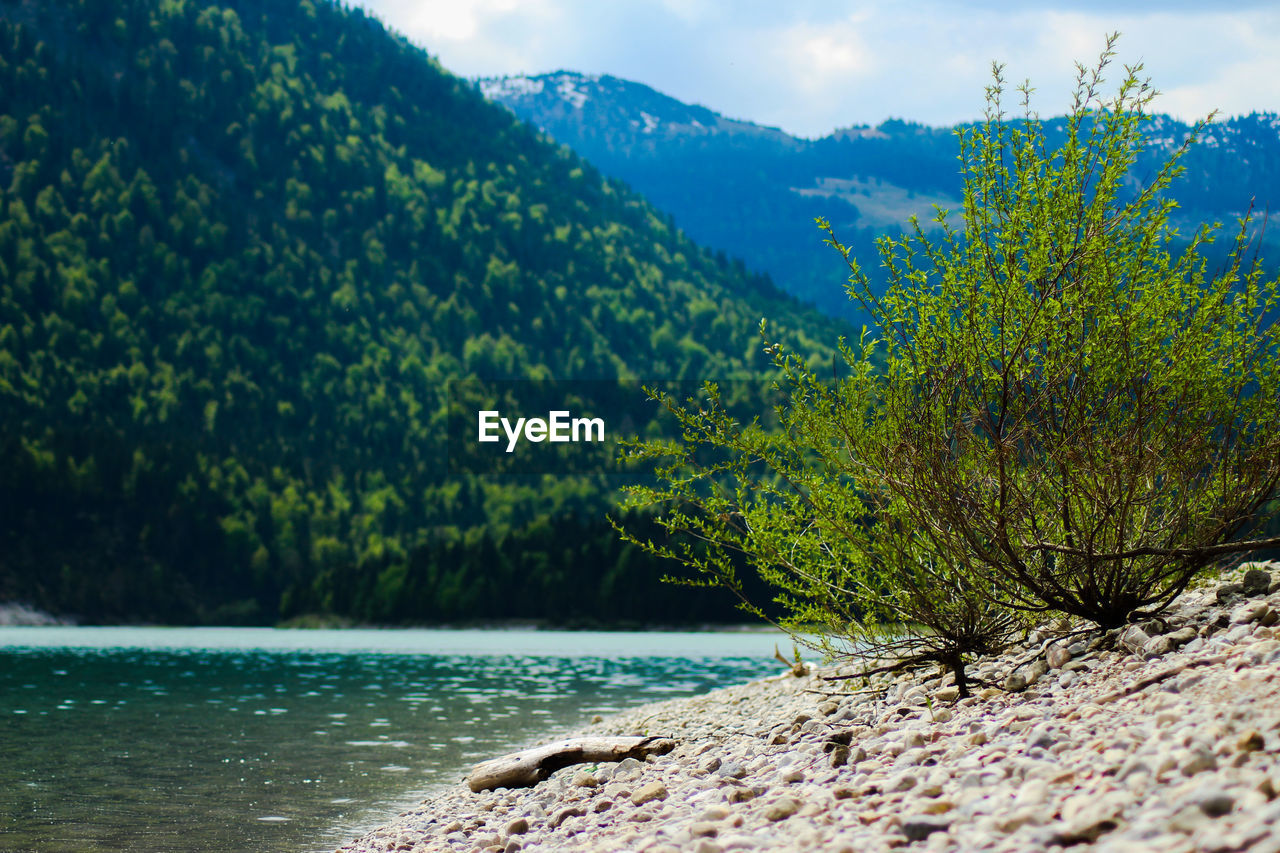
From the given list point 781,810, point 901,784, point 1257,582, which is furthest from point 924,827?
point 1257,582

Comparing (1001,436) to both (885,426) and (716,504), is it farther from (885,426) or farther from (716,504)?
(716,504)

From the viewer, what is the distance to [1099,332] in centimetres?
1149

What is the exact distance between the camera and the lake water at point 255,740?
16594 millimetres

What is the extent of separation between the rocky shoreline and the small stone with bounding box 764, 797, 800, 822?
12 mm

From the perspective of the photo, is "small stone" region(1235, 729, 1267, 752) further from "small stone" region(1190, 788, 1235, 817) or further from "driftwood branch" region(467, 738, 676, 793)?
"driftwood branch" region(467, 738, 676, 793)

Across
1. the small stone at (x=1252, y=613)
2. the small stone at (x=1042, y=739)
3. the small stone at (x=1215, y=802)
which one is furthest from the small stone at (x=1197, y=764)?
the small stone at (x=1252, y=613)

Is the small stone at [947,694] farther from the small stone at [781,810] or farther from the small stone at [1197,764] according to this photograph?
the small stone at [1197,764]

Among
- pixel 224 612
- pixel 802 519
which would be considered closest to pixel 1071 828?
pixel 802 519

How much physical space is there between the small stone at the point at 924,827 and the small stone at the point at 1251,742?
5.67 ft

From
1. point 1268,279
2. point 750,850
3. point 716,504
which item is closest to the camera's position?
point 750,850

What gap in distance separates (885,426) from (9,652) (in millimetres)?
84162

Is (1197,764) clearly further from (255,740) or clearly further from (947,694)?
(255,740)

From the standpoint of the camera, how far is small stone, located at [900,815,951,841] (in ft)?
23.2

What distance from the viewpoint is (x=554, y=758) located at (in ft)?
51.7
